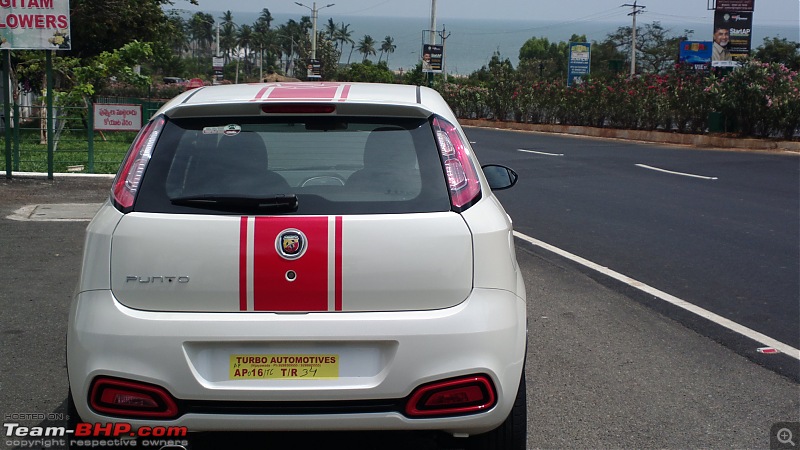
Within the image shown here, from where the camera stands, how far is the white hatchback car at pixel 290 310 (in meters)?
3.49

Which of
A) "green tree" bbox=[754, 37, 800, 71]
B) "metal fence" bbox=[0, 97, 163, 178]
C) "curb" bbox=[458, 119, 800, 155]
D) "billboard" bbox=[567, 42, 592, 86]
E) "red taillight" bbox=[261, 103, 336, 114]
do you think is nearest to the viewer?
"red taillight" bbox=[261, 103, 336, 114]

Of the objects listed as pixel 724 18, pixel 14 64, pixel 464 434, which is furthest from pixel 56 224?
pixel 724 18

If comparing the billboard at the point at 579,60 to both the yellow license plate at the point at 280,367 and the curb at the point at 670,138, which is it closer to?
the curb at the point at 670,138

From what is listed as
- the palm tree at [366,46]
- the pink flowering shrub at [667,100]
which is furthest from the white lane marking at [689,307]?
the palm tree at [366,46]

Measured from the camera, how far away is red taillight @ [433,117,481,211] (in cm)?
371

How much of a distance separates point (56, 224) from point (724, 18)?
27.4m

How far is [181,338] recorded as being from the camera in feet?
11.4

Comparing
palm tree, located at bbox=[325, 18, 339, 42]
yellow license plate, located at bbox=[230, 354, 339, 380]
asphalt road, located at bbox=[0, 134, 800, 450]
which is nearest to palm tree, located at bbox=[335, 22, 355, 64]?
palm tree, located at bbox=[325, 18, 339, 42]

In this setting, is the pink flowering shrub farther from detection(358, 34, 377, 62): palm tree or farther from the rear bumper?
detection(358, 34, 377, 62): palm tree

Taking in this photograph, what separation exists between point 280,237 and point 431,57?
55118 mm

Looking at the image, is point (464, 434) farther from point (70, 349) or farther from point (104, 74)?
point (104, 74)

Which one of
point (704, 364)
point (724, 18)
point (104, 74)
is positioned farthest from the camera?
point (724, 18)

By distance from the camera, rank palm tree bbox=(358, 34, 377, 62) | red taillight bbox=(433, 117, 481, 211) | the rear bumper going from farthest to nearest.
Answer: palm tree bbox=(358, 34, 377, 62), red taillight bbox=(433, 117, 481, 211), the rear bumper

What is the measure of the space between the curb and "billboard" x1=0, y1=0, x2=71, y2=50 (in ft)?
60.1
